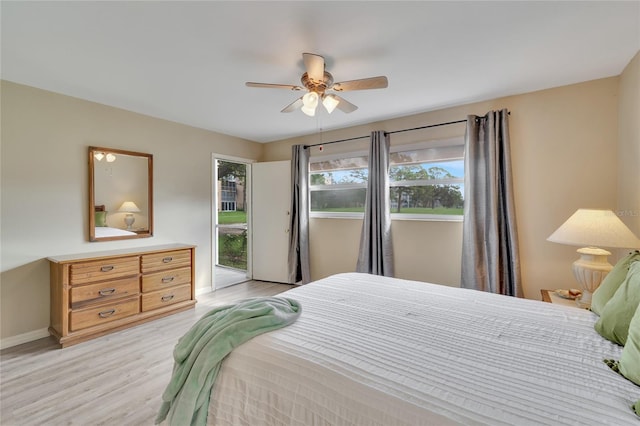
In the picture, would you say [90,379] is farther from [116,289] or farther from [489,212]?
[489,212]

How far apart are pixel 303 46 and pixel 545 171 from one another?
2.59m

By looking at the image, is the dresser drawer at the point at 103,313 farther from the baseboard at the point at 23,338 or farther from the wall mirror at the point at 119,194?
the wall mirror at the point at 119,194

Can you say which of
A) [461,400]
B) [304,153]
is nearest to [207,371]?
[461,400]

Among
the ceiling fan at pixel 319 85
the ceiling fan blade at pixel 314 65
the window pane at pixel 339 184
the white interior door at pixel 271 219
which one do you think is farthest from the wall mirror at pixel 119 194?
the ceiling fan blade at pixel 314 65

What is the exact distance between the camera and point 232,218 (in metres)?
6.00

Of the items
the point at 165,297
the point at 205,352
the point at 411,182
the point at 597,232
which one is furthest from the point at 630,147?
the point at 165,297

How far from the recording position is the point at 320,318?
150 centimetres

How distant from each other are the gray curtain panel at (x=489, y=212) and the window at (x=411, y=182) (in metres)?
0.25

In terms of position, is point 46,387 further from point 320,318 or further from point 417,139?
point 417,139

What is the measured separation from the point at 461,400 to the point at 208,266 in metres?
3.87

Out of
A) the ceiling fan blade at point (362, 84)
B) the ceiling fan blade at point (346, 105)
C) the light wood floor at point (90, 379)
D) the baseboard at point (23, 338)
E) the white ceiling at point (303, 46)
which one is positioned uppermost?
the white ceiling at point (303, 46)

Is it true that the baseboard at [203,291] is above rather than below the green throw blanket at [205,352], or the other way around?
below

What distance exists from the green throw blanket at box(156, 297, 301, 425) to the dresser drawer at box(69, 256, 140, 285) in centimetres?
193

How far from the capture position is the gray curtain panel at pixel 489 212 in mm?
2783
